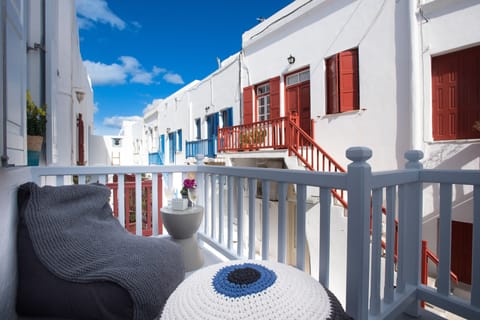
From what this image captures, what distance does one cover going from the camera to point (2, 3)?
1113mm

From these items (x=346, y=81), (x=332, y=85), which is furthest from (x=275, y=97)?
(x=346, y=81)

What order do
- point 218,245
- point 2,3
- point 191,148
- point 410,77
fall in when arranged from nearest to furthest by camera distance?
point 2,3, point 218,245, point 410,77, point 191,148

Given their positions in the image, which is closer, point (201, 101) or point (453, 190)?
point (453, 190)

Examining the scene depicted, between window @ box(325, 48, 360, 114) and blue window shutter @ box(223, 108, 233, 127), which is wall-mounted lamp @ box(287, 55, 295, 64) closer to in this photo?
window @ box(325, 48, 360, 114)

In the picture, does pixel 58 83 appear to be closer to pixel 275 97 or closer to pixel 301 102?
pixel 275 97

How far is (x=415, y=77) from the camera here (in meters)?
4.21

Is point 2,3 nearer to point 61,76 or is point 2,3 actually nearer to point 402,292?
point 402,292

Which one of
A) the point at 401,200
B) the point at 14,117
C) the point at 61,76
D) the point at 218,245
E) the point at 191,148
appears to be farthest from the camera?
the point at 191,148

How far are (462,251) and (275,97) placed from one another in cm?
459

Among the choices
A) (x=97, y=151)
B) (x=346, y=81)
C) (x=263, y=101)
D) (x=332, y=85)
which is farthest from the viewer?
(x=97, y=151)

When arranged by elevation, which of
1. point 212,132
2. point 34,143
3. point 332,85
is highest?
point 332,85

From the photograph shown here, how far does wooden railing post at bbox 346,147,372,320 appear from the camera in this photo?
108 centimetres

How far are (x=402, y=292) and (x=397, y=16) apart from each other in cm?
462

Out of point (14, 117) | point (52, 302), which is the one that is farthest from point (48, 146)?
point (52, 302)
